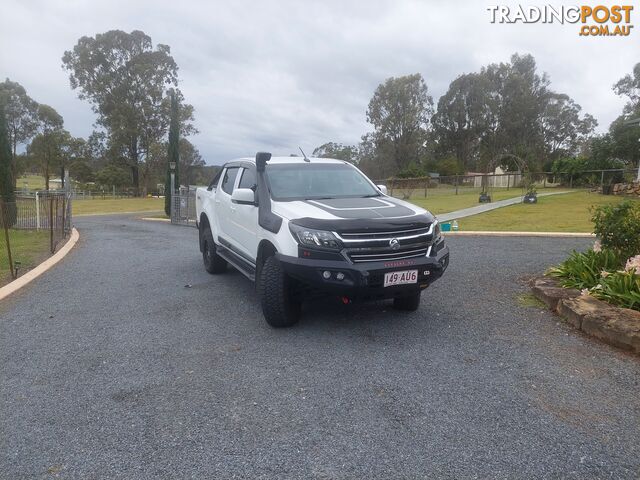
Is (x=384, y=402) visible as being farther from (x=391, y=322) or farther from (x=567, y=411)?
(x=391, y=322)

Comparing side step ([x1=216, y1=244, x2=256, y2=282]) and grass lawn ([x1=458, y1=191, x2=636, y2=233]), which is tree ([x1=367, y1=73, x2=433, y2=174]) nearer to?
grass lawn ([x1=458, y1=191, x2=636, y2=233])

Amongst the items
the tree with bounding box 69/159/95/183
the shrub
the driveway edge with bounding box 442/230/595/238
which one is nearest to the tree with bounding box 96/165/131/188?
the tree with bounding box 69/159/95/183

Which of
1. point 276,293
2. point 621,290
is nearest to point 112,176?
point 276,293

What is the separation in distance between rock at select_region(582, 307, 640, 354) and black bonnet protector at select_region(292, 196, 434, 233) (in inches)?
71.3

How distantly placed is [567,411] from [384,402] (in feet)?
3.99

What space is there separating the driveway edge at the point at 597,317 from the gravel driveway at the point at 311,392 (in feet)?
0.50

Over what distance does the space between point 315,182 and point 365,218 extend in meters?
1.41

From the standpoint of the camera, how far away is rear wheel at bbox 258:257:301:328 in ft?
14.1

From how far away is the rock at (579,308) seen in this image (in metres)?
4.42

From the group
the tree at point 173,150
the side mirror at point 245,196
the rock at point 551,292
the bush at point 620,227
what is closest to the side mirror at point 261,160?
the side mirror at point 245,196

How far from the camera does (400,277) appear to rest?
4090 mm

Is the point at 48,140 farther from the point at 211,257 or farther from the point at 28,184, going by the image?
the point at 211,257

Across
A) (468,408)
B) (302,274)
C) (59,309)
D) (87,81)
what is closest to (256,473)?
(468,408)

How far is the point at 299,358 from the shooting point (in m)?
3.86
